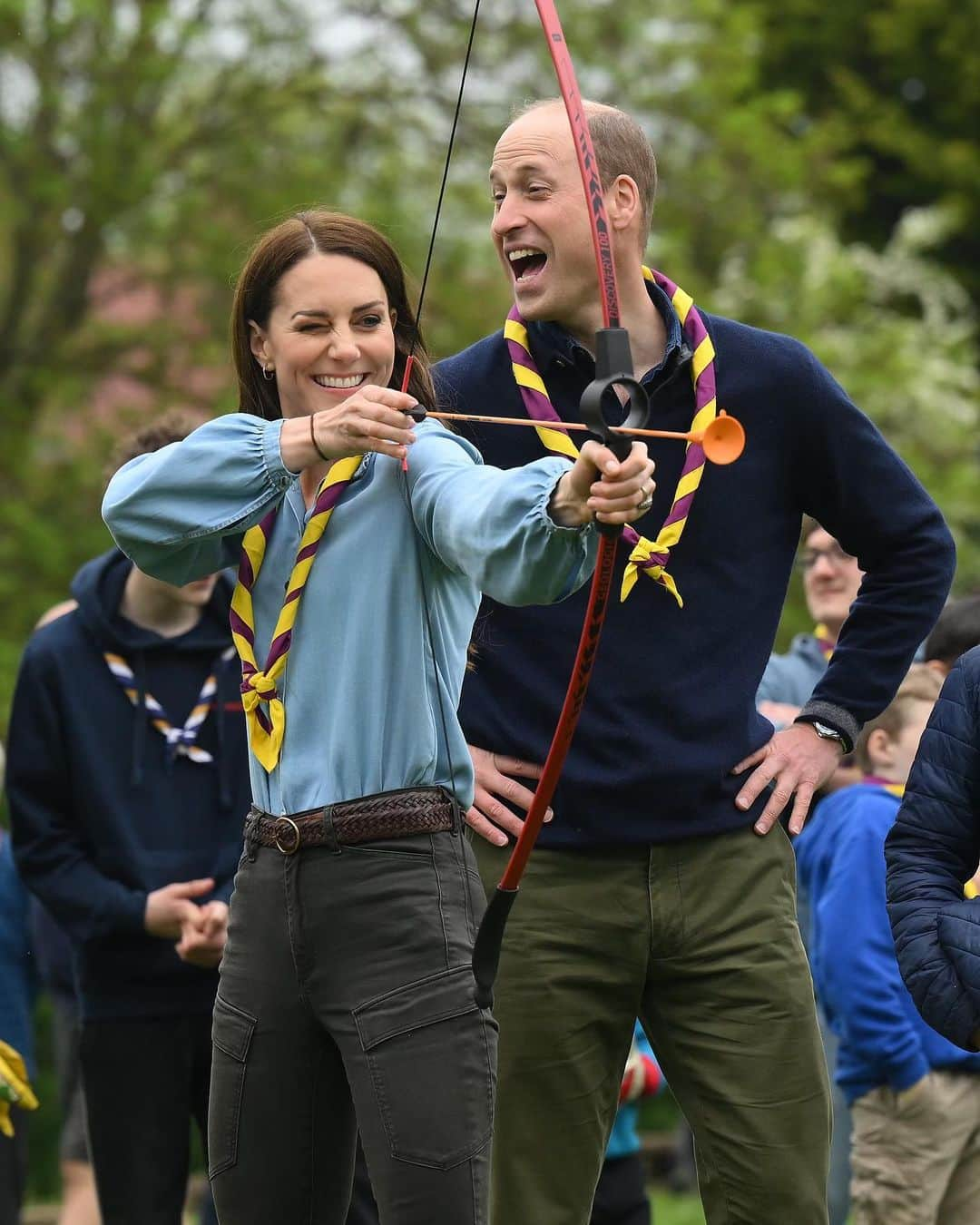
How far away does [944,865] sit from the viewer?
3.26 metres

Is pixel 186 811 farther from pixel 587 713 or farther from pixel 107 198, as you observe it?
pixel 107 198

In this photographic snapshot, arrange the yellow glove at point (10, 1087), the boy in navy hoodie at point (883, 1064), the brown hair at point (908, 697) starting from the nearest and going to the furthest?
the yellow glove at point (10, 1087)
the boy in navy hoodie at point (883, 1064)
the brown hair at point (908, 697)

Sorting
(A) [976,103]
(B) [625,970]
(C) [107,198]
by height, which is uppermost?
(A) [976,103]

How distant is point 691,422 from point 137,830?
1.75 metres

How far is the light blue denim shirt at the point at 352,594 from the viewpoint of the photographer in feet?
9.45

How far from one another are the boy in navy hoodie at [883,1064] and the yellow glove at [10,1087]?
6.04ft

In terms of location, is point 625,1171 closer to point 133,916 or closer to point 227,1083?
point 133,916

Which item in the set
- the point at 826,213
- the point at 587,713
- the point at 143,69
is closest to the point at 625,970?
the point at 587,713

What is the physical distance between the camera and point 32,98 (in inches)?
482

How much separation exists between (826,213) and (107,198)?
276 inches

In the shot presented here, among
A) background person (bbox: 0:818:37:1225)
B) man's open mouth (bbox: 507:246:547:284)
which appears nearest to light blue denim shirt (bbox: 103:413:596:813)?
man's open mouth (bbox: 507:246:547:284)

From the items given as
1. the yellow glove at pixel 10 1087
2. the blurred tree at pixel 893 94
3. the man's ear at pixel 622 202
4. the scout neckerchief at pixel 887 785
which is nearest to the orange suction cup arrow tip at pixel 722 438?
the man's ear at pixel 622 202

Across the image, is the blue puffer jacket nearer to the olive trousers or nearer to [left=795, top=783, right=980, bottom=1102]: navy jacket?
the olive trousers

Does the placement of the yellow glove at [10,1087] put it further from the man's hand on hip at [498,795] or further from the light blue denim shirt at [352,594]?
the light blue denim shirt at [352,594]
